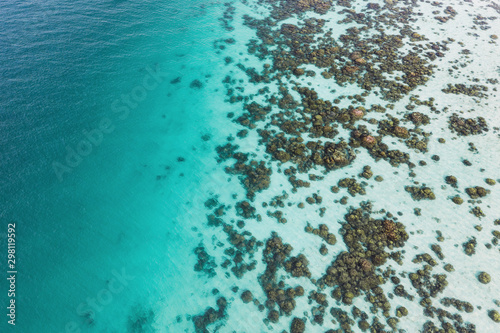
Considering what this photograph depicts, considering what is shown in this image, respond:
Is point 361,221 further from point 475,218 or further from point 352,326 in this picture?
point 475,218

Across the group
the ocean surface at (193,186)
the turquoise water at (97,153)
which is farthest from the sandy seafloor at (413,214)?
the turquoise water at (97,153)

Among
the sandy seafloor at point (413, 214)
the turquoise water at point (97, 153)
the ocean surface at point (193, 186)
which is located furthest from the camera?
the turquoise water at point (97, 153)

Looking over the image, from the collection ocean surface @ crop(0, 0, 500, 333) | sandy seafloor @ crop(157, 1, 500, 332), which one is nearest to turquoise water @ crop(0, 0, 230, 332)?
ocean surface @ crop(0, 0, 500, 333)

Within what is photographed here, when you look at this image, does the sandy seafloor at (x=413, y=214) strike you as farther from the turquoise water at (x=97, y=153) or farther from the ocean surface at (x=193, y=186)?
the turquoise water at (x=97, y=153)

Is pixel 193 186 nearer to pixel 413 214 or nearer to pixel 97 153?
pixel 97 153

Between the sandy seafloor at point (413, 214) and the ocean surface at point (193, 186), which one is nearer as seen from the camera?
the sandy seafloor at point (413, 214)

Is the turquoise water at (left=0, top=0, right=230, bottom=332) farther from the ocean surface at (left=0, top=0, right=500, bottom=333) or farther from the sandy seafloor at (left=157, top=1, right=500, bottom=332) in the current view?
the sandy seafloor at (left=157, top=1, right=500, bottom=332)

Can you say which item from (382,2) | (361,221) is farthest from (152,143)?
(382,2)
